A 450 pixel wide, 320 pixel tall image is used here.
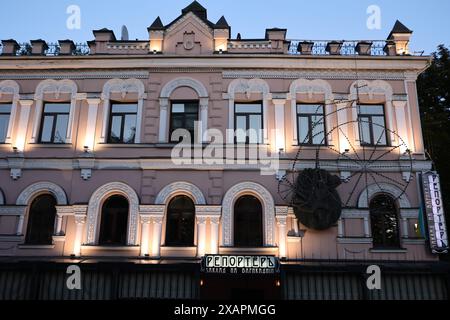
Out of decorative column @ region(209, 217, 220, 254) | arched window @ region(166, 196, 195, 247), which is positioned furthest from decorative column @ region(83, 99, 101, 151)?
decorative column @ region(209, 217, 220, 254)

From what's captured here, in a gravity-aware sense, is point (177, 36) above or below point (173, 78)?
above

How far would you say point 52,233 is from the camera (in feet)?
44.5

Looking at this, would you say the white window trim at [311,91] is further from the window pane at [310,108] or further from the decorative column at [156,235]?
the decorative column at [156,235]

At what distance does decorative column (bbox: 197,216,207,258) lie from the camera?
513 inches

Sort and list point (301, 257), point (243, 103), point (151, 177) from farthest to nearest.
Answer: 1. point (243, 103)
2. point (151, 177)
3. point (301, 257)

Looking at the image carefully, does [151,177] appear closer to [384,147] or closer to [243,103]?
[243,103]

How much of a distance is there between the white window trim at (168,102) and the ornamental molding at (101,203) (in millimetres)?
2043

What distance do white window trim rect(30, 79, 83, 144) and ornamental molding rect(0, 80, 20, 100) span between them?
756mm

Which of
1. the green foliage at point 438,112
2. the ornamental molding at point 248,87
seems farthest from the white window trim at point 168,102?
the green foliage at point 438,112

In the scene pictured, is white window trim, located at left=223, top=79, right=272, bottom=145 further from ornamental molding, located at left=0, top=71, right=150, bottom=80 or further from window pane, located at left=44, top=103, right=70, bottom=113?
window pane, located at left=44, top=103, right=70, bottom=113

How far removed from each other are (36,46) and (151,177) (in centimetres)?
684

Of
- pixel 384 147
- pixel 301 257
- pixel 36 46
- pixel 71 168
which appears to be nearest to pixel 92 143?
pixel 71 168

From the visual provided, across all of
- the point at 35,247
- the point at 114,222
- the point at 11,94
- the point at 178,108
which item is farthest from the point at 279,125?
the point at 11,94

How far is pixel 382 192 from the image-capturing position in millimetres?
13555
